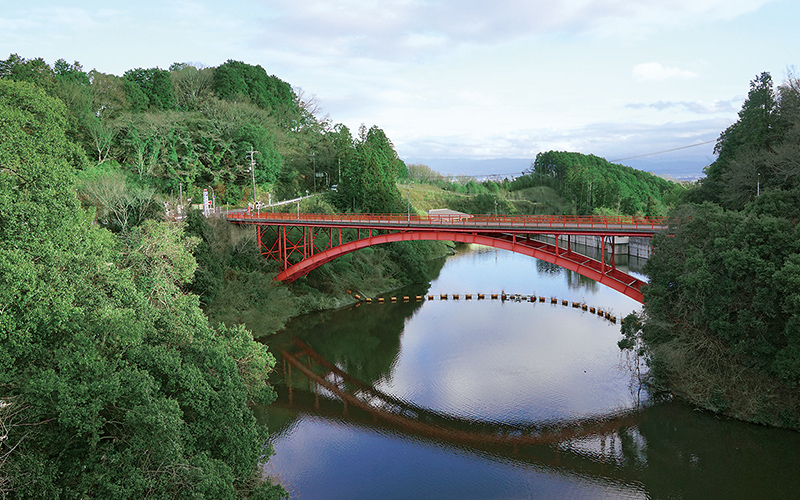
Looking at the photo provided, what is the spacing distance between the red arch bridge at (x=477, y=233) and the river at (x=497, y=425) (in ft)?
16.6

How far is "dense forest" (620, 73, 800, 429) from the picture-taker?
2047 centimetres

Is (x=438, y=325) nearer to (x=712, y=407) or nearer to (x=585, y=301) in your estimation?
(x=585, y=301)

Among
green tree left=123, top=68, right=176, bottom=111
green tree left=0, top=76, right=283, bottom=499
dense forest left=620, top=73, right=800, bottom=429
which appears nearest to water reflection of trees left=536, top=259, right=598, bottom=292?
dense forest left=620, top=73, right=800, bottom=429

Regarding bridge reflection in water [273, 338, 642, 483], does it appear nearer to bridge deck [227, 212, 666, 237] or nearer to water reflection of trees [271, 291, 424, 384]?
water reflection of trees [271, 291, 424, 384]

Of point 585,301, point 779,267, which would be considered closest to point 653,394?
point 779,267

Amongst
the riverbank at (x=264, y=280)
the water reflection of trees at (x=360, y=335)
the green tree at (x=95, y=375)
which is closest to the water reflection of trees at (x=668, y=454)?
the water reflection of trees at (x=360, y=335)

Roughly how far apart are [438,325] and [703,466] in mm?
19416

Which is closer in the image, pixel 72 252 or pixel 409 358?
pixel 72 252

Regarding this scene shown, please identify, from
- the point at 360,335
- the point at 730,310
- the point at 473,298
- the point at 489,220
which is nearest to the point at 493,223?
the point at 489,220

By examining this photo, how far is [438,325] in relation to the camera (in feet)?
122

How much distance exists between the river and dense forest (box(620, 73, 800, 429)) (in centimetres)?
130

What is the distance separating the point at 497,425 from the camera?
23.2m

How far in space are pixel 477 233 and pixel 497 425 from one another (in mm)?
12519

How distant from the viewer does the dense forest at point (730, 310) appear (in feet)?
67.2
